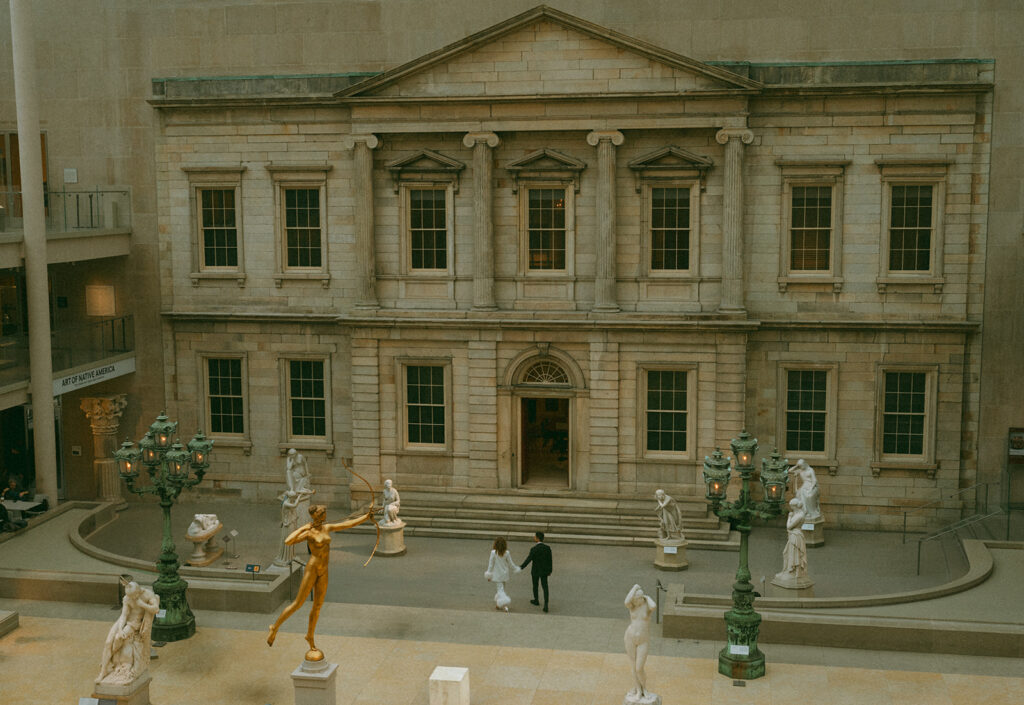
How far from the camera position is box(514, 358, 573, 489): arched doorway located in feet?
93.1

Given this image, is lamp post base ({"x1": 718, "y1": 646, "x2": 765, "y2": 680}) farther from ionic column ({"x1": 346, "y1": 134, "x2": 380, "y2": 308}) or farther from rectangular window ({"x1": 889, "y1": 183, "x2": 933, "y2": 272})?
ionic column ({"x1": 346, "y1": 134, "x2": 380, "y2": 308})

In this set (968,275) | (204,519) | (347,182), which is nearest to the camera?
(204,519)

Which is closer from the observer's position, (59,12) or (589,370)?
(589,370)

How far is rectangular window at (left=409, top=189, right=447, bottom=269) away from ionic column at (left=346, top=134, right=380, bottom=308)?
1.02 m

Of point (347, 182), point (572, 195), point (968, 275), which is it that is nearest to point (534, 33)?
point (572, 195)

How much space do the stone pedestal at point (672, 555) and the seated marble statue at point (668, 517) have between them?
224 mm

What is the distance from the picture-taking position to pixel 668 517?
25141mm

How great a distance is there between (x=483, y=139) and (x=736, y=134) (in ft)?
19.3

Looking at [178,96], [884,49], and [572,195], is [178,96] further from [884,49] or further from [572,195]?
[884,49]

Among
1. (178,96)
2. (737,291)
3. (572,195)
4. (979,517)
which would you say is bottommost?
(979,517)

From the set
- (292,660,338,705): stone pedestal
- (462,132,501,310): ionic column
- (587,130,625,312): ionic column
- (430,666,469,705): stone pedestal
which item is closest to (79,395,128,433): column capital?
(462,132,501,310): ionic column

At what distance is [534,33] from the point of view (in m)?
27.3

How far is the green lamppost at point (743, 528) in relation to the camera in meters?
18.3

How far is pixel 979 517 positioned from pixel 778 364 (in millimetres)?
5702
